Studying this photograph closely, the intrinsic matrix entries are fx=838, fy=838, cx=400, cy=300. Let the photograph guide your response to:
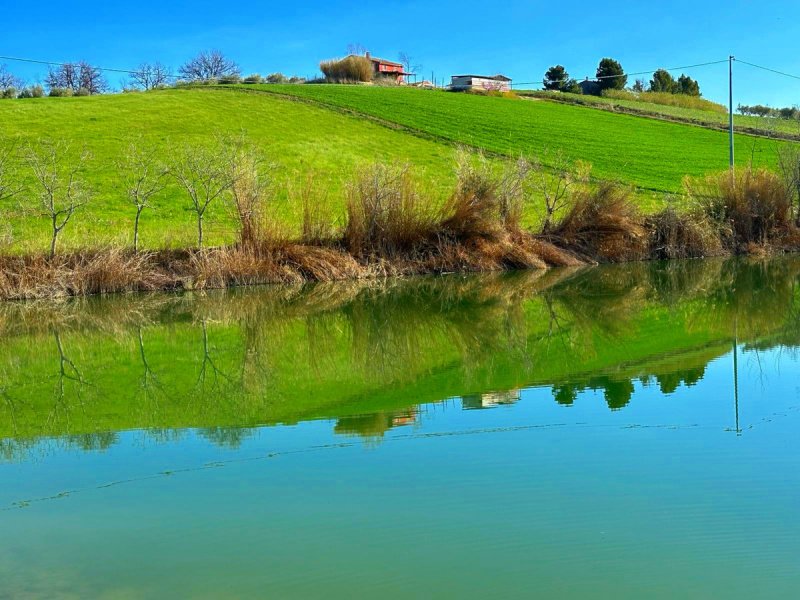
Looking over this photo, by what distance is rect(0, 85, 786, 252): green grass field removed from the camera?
2766 cm

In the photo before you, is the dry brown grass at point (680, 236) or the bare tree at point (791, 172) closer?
the dry brown grass at point (680, 236)

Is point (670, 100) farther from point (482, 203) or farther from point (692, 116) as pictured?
point (482, 203)

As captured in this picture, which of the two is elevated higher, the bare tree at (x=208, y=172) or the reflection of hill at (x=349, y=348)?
the bare tree at (x=208, y=172)

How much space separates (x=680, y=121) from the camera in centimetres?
6675

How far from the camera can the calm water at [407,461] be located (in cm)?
547

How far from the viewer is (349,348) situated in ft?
45.0

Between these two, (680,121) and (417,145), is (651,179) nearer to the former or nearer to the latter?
(417,145)

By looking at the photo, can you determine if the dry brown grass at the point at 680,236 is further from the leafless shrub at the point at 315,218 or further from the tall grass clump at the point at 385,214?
the leafless shrub at the point at 315,218

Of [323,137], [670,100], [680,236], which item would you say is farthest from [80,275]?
[670,100]

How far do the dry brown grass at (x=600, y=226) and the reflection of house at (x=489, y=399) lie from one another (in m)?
18.6

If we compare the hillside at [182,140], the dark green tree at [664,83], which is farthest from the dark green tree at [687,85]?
the hillside at [182,140]

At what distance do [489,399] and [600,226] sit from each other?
19727mm

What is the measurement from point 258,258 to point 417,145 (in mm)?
23384

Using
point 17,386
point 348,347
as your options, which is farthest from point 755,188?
point 17,386
